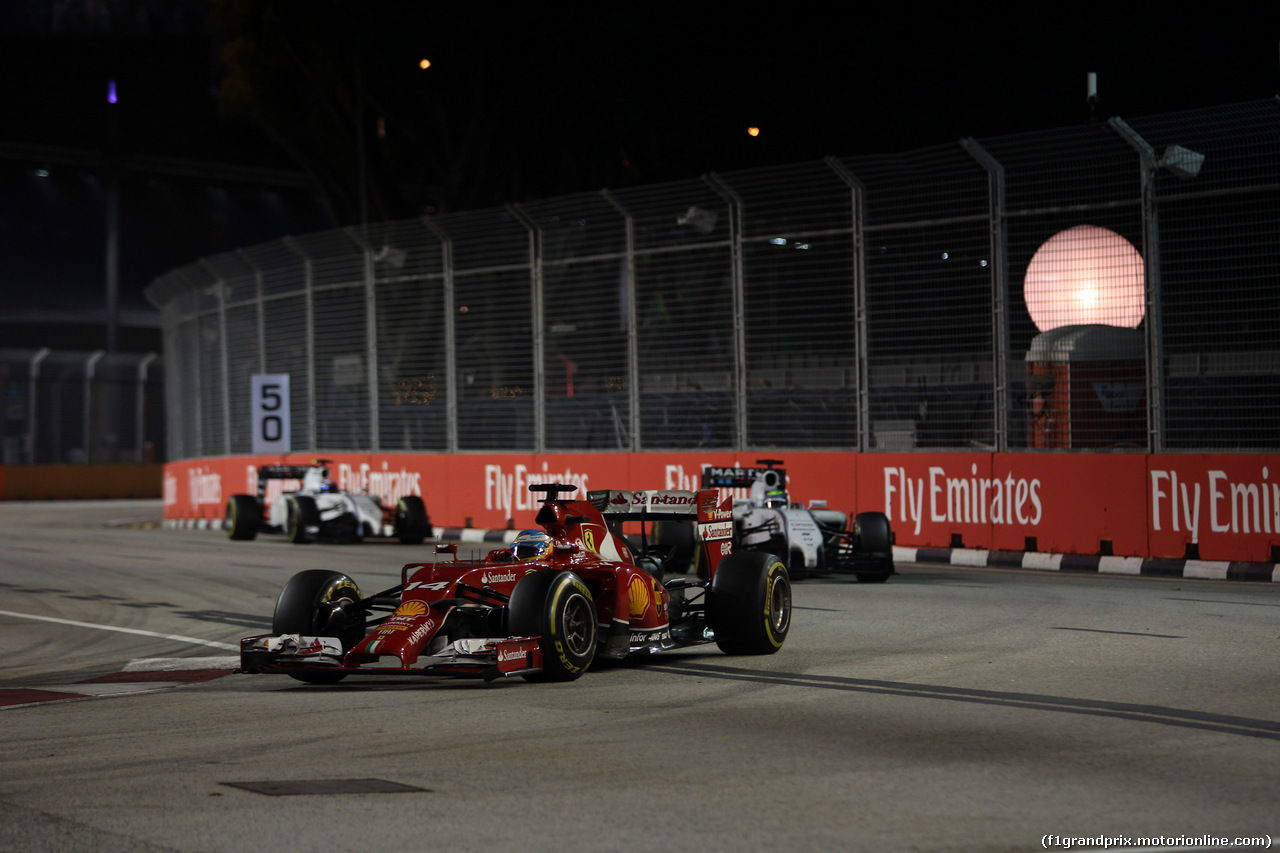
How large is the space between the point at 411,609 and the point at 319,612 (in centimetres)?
82

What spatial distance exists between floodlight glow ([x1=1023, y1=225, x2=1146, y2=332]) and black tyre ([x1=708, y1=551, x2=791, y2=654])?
8.87m

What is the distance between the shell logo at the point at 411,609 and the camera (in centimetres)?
859

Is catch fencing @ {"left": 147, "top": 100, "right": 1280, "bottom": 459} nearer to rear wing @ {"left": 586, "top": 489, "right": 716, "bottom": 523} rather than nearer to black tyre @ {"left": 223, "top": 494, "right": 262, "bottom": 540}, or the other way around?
black tyre @ {"left": 223, "top": 494, "right": 262, "bottom": 540}

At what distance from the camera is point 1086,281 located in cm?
1733

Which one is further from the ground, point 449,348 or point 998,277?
point 998,277

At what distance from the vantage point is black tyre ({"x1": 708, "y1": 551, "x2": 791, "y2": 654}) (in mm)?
9633

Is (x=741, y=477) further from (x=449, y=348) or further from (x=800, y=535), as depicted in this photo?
(x=449, y=348)

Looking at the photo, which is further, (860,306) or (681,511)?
(860,306)

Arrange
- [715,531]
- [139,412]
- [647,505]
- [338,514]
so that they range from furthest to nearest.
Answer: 1. [139,412]
2. [338,514]
3. [715,531]
4. [647,505]

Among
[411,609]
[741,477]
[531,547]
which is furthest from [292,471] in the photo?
[411,609]

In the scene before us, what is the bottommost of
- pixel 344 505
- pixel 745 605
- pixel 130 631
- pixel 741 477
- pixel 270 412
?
pixel 130 631

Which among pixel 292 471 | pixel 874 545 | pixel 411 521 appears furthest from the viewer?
pixel 292 471

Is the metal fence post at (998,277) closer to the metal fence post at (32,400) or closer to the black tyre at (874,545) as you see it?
the black tyre at (874,545)

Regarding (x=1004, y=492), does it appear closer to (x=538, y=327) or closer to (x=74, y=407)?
(x=538, y=327)
